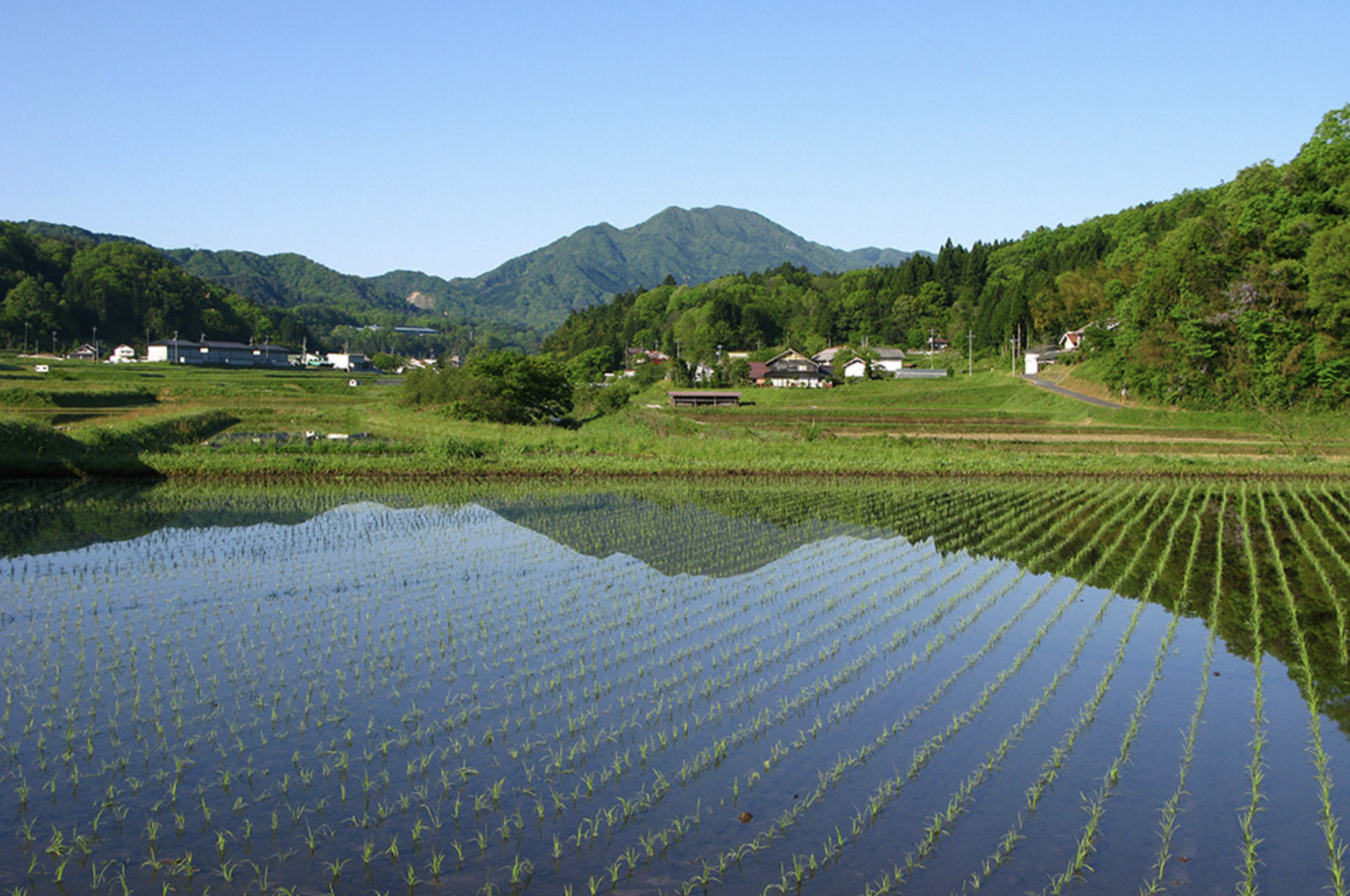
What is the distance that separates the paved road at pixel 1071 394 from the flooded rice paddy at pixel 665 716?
29.6 metres

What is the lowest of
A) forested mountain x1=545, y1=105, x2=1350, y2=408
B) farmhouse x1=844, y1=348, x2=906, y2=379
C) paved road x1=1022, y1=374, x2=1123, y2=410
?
paved road x1=1022, y1=374, x2=1123, y2=410

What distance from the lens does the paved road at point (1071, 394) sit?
140 feet

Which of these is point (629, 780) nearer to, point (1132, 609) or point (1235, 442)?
point (1132, 609)

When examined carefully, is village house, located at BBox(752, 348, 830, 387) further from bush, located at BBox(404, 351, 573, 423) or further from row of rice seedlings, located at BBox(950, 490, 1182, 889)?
row of rice seedlings, located at BBox(950, 490, 1182, 889)

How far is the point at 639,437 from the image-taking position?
32.5 meters

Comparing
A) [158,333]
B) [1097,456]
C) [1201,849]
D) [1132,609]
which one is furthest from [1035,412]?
[158,333]

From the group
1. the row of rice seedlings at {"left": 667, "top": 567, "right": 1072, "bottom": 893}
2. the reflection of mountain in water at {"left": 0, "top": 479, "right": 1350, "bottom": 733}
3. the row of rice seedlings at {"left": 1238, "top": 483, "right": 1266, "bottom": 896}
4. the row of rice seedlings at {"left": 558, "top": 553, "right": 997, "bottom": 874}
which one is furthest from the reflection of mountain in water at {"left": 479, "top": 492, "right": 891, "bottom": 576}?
the row of rice seedlings at {"left": 1238, "top": 483, "right": 1266, "bottom": 896}

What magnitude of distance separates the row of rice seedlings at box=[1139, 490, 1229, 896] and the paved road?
28.9 m

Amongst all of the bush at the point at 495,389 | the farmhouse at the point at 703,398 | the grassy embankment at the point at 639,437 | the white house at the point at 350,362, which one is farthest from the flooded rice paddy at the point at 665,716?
the white house at the point at 350,362

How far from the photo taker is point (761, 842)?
211 inches

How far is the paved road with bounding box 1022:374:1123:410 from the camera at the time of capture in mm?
42753

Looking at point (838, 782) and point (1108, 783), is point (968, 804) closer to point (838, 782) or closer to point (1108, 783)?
point (838, 782)

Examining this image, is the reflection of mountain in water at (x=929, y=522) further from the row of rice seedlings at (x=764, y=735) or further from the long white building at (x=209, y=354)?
the long white building at (x=209, y=354)

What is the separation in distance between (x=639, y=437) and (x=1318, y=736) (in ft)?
86.1
